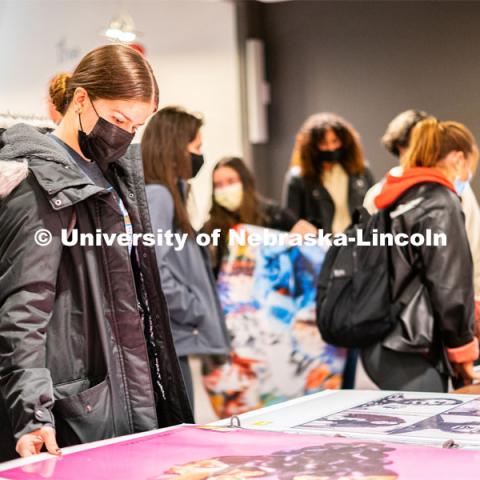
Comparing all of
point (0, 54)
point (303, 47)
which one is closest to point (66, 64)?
point (0, 54)

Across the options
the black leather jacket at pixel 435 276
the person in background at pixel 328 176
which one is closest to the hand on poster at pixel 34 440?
the black leather jacket at pixel 435 276

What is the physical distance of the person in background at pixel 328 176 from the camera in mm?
3473

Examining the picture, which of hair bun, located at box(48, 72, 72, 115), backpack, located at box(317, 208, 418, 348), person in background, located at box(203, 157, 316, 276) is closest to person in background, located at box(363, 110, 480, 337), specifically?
backpack, located at box(317, 208, 418, 348)

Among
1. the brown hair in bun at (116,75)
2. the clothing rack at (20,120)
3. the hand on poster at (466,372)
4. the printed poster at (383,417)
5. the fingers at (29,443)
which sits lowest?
the hand on poster at (466,372)

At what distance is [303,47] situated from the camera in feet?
11.9

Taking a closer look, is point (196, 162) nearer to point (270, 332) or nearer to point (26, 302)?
point (270, 332)

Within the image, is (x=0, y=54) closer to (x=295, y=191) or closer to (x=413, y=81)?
(x=295, y=191)

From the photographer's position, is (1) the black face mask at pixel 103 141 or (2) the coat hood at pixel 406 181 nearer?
(1) the black face mask at pixel 103 141

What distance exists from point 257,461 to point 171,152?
6.14 feet

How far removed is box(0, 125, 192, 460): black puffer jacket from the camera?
1.79m

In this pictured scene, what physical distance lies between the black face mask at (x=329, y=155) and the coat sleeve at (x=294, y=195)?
0.11 meters

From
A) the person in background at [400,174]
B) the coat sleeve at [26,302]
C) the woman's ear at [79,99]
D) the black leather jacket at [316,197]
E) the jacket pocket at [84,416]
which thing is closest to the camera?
the coat sleeve at [26,302]

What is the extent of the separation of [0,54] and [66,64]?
0.89 feet

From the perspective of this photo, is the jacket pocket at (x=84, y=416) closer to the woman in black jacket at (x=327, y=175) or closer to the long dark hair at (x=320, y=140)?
the woman in black jacket at (x=327, y=175)
